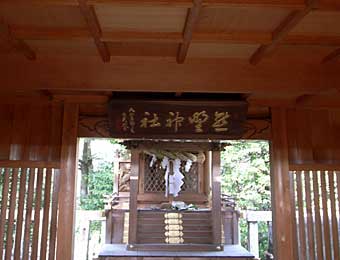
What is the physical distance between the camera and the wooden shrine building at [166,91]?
2018 mm

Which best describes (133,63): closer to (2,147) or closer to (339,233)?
(2,147)

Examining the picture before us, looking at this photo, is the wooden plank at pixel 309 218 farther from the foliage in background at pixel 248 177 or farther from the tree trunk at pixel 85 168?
the tree trunk at pixel 85 168

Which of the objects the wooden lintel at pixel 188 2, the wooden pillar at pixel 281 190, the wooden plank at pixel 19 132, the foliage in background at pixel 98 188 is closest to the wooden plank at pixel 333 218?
the wooden pillar at pixel 281 190

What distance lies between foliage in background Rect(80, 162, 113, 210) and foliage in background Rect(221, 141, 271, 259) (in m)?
3.31

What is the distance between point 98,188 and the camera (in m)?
10.4

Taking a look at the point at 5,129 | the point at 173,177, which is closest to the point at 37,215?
the point at 5,129

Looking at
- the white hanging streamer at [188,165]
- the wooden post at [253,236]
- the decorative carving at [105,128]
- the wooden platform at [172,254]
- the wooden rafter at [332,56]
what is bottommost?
the wooden platform at [172,254]

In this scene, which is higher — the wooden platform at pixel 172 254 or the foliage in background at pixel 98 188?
the foliage in background at pixel 98 188

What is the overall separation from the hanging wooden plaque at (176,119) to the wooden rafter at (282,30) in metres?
0.67

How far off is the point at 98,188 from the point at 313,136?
25.4ft

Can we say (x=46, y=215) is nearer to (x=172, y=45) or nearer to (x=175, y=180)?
(x=172, y=45)

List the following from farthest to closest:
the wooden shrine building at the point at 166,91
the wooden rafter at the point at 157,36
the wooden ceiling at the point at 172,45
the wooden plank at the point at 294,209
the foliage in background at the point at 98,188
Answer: the foliage in background at the point at 98,188 → the wooden plank at the point at 294,209 → the wooden rafter at the point at 157,36 → the wooden shrine building at the point at 166,91 → the wooden ceiling at the point at 172,45

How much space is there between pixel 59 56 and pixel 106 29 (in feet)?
2.14

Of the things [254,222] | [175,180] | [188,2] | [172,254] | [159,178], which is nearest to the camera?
[188,2]
